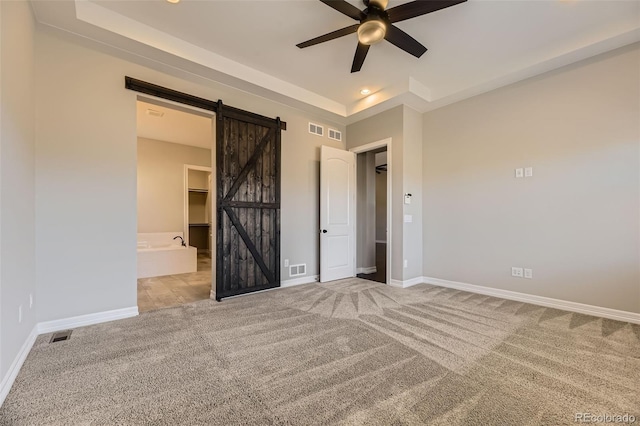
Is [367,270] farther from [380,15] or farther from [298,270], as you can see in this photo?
[380,15]

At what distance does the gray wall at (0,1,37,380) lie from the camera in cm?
172

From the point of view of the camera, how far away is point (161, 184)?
6.67m

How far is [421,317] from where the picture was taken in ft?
9.98

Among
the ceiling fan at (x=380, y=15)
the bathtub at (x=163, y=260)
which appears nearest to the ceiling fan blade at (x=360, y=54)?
the ceiling fan at (x=380, y=15)

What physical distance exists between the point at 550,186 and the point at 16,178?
5.37 metres

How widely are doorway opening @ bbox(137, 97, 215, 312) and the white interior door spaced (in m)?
1.98

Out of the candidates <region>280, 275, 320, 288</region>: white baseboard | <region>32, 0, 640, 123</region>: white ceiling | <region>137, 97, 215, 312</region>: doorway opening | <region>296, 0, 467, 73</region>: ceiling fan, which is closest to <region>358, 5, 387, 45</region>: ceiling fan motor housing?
<region>296, 0, 467, 73</region>: ceiling fan

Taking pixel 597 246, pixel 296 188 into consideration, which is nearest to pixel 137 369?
pixel 296 188

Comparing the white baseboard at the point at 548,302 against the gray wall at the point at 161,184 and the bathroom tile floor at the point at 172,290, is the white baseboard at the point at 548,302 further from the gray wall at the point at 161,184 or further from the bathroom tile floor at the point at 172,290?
the gray wall at the point at 161,184

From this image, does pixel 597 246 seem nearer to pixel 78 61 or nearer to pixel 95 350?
pixel 95 350

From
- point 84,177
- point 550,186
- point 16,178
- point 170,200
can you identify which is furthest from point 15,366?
point 550,186

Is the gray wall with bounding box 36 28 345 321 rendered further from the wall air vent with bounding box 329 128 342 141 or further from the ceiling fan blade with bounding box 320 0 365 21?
the wall air vent with bounding box 329 128 342 141

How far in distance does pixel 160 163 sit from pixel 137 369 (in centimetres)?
587

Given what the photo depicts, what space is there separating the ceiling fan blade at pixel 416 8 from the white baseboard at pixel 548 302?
3.55 metres
